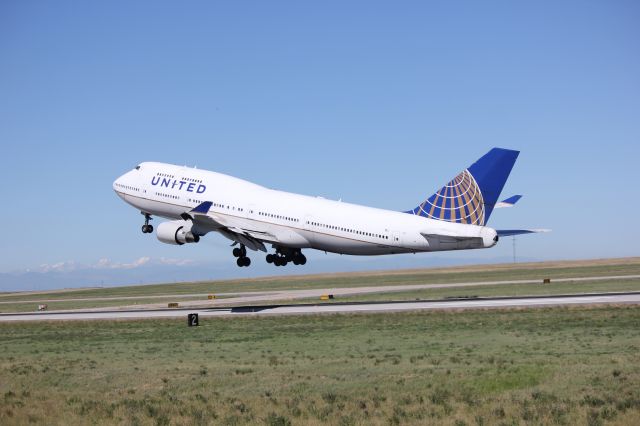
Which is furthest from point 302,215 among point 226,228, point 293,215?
point 226,228

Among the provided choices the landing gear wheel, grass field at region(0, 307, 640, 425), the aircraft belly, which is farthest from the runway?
the landing gear wheel

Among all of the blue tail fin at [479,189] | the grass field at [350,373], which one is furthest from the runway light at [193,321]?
the blue tail fin at [479,189]

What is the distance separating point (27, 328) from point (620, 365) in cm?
4329

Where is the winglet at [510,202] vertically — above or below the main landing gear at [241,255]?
above

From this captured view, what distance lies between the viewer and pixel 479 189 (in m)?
59.6

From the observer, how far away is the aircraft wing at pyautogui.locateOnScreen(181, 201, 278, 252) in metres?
66.1

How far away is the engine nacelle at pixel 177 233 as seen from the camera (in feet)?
222

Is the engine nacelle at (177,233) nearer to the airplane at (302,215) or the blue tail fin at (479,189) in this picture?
the airplane at (302,215)

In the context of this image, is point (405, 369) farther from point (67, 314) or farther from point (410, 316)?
point (67, 314)

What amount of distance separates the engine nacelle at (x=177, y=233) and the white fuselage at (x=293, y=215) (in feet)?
11.7

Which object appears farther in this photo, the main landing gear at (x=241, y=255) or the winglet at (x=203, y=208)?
the main landing gear at (x=241, y=255)

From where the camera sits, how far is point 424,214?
61812 mm

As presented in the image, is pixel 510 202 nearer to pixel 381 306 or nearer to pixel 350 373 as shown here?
pixel 381 306

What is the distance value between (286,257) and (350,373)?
3858 centimetres
